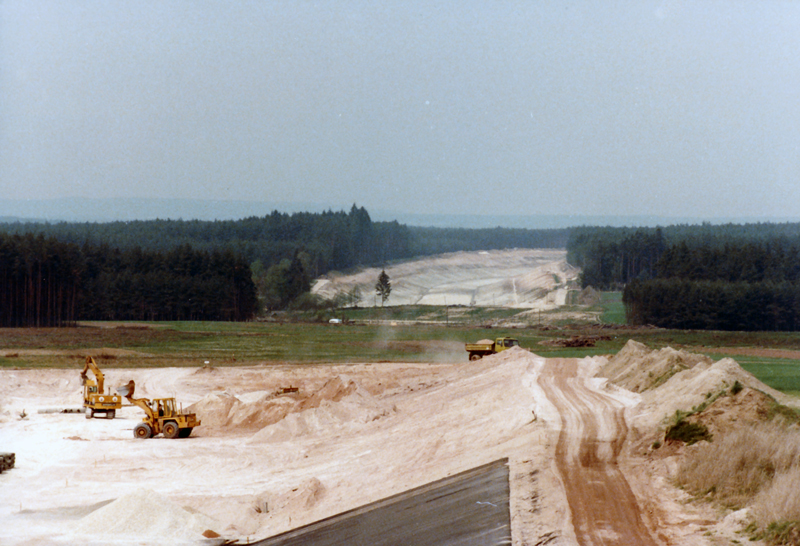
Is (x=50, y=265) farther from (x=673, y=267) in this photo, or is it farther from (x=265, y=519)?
(x=265, y=519)

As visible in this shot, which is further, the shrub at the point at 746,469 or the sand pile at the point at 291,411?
the sand pile at the point at 291,411

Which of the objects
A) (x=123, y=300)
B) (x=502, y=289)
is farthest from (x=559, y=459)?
(x=502, y=289)

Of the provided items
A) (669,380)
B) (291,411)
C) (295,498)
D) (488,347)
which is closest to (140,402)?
(291,411)

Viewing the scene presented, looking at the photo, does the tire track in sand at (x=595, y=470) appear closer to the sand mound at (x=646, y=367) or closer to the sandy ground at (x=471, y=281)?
the sand mound at (x=646, y=367)

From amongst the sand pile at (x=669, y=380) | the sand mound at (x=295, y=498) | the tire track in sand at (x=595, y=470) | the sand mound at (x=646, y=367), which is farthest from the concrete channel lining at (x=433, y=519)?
the sand mound at (x=646, y=367)

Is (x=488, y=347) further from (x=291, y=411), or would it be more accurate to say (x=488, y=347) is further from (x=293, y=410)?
(x=291, y=411)

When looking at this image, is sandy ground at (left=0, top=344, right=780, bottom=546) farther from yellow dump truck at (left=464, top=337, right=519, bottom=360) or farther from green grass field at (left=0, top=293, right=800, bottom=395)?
green grass field at (left=0, top=293, right=800, bottom=395)
